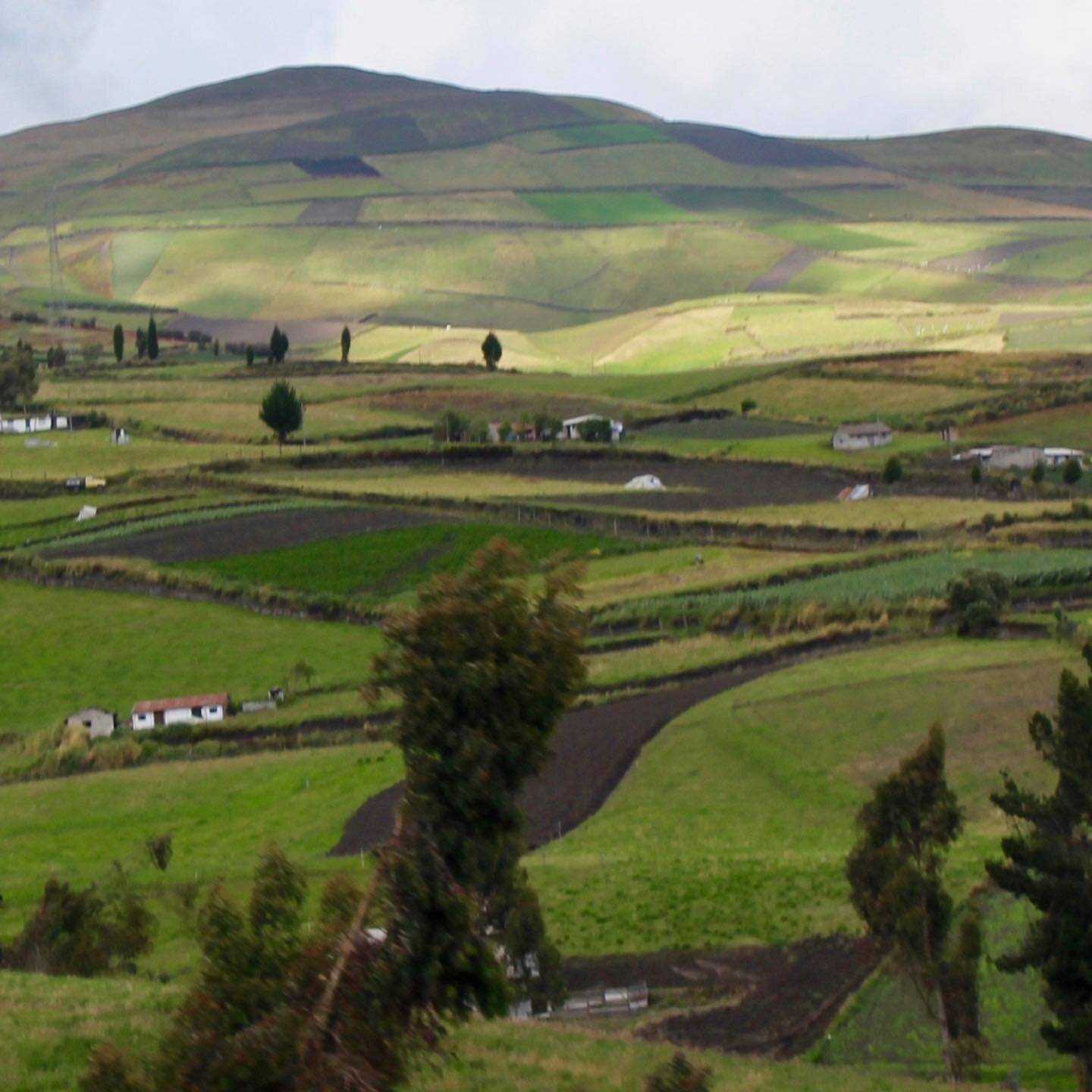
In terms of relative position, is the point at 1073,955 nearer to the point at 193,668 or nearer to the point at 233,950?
the point at 233,950

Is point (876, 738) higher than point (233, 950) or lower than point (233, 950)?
lower

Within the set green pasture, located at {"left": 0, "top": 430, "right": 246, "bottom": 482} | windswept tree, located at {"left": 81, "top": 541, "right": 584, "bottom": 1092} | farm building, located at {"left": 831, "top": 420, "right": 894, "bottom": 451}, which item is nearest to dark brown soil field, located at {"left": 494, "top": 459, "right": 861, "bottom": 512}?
farm building, located at {"left": 831, "top": 420, "right": 894, "bottom": 451}

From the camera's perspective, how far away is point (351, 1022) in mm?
13758

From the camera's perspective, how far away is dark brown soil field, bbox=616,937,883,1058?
1094 inches

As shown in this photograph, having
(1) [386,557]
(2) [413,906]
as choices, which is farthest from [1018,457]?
(2) [413,906]

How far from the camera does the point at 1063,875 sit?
85.5ft

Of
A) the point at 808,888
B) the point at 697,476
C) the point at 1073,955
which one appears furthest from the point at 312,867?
the point at 697,476

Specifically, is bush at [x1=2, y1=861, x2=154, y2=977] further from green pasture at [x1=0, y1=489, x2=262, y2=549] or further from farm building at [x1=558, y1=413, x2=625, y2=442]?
farm building at [x1=558, y1=413, x2=625, y2=442]

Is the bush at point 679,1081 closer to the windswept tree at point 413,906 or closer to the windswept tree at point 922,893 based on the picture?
the windswept tree at point 413,906

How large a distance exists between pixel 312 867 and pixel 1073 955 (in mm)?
17874

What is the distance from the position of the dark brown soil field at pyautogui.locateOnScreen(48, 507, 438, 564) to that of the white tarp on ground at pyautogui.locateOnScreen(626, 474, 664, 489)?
506 inches

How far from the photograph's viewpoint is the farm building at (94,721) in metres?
Answer: 57.1

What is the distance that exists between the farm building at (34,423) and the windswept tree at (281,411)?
60.3ft

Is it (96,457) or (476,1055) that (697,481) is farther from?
(476,1055)
